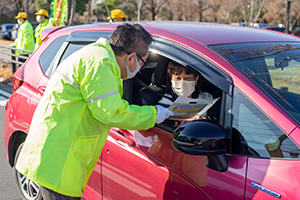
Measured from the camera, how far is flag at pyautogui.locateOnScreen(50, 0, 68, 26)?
9430mm

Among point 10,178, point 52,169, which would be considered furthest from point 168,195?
point 10,178

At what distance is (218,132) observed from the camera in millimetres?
1607

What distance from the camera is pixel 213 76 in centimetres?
186

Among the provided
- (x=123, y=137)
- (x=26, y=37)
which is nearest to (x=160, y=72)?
(x=123, y=137)

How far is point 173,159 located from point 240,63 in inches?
28.6

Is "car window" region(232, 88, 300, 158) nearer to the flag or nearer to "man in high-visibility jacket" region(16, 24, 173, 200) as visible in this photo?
"man in high-visibility jacket" region(16, 24, 173, 200)

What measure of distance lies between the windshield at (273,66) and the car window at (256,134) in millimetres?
132

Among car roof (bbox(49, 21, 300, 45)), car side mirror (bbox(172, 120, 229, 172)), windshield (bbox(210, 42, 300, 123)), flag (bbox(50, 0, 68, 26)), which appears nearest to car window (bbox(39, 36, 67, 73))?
car roof (bbox(49, 21, 300, 45))

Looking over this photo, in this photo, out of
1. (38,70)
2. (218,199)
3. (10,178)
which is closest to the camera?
(218,199)

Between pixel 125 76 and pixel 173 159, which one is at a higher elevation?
pixel 125 76

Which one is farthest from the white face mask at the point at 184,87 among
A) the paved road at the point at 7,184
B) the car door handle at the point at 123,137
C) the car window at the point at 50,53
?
the paved road at the point at 7,184

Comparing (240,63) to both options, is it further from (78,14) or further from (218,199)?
(78,14)

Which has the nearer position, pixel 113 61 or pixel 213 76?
pixel 113 61

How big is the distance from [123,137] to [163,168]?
437 millimetres
